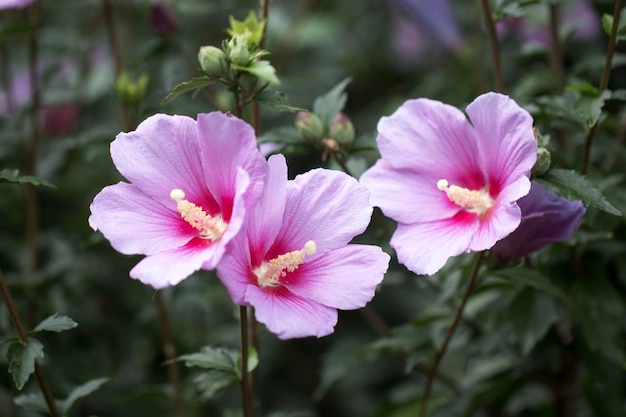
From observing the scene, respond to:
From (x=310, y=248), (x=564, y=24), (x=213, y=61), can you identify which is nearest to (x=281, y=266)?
(x=310, y=248)

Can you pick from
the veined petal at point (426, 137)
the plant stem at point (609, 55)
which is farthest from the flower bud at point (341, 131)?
the plant stem at point (609, 55)

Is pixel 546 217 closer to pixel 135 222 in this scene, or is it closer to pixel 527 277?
pixel 527 277

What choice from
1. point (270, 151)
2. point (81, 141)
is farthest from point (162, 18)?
point (270, 151)

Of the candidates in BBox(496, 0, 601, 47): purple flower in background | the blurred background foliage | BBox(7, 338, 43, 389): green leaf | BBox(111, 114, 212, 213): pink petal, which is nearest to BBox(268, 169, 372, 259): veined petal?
BBox(111, 114, 212, 213): pink petal

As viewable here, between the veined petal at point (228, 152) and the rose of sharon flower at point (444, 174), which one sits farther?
the rose of sharon flower at point (444, 174)

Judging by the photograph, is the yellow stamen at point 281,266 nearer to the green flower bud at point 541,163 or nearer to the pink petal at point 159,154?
the pink petal at point 159,154
